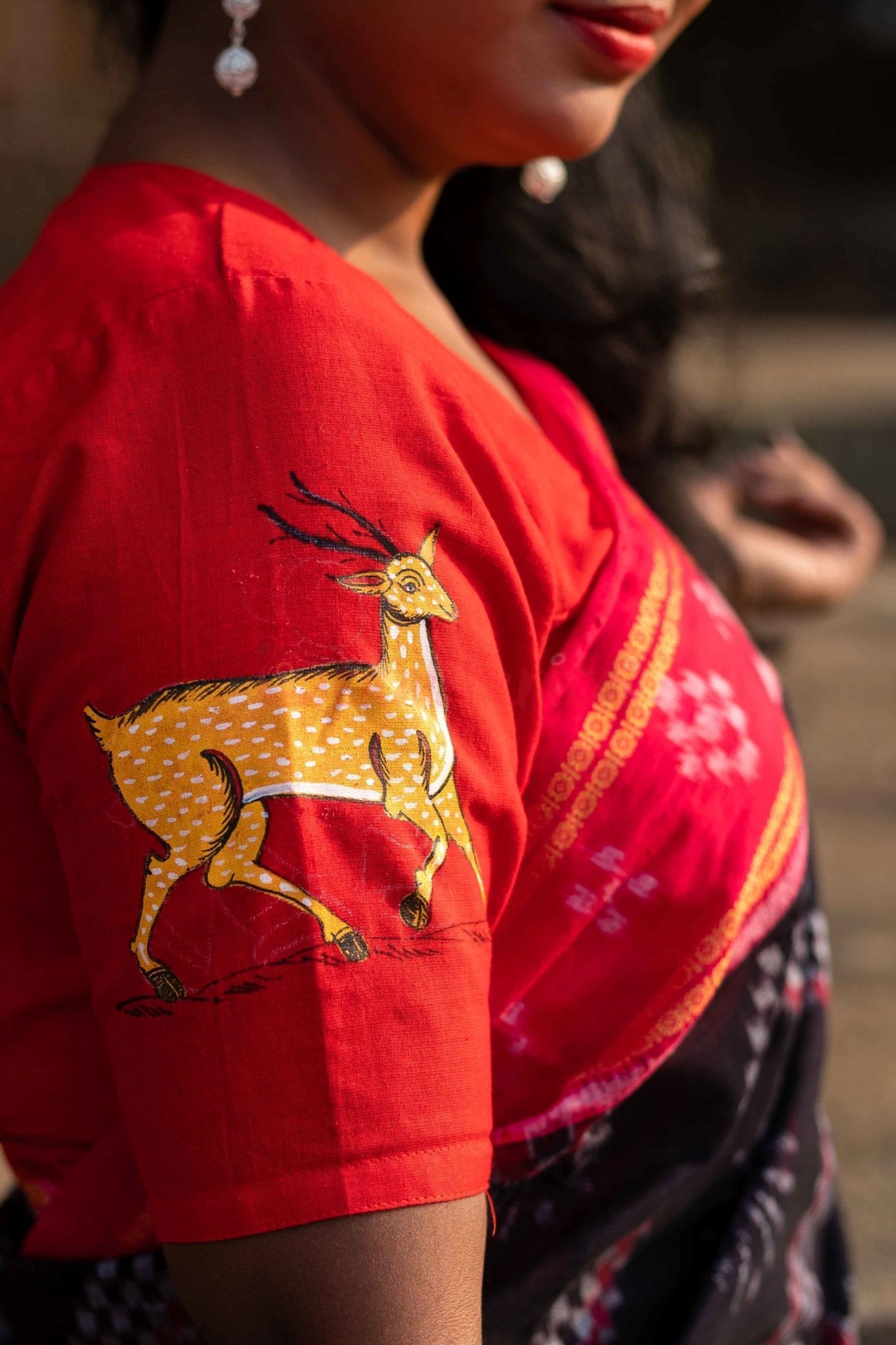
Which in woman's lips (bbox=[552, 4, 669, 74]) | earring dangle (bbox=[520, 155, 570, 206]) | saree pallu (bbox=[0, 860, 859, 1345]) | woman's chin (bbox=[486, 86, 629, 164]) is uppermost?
woman's lips (bbox=[552, 4, 669, 74])

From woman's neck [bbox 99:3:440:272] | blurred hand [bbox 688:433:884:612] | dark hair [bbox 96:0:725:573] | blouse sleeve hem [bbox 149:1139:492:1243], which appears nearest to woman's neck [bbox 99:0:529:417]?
woman's neck [bbox 99:3:440:272]

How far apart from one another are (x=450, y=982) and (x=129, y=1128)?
0.49ft

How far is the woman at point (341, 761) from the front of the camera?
0.55 meters

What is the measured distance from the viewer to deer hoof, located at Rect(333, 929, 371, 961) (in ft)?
1.79

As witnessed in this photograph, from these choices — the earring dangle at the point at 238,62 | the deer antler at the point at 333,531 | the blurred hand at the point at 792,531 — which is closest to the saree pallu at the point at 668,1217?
the deer antler at the point at 333,531

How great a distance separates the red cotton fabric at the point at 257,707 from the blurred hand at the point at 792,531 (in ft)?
4.13

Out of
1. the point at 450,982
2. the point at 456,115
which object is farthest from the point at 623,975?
the point at 456,115

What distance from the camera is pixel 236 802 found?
0.55m

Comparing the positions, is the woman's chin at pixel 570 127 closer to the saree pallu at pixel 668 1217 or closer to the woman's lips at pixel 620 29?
the woman's lips at pixel 620 29

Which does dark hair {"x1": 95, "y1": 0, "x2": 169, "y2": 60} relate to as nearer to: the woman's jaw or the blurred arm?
the woman's jaw

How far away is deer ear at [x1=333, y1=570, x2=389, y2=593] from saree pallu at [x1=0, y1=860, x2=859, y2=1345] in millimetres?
393

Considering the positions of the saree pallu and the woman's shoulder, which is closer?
the woman's shoulder

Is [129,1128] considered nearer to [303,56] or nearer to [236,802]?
[236,802]

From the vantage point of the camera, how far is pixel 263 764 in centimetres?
54
